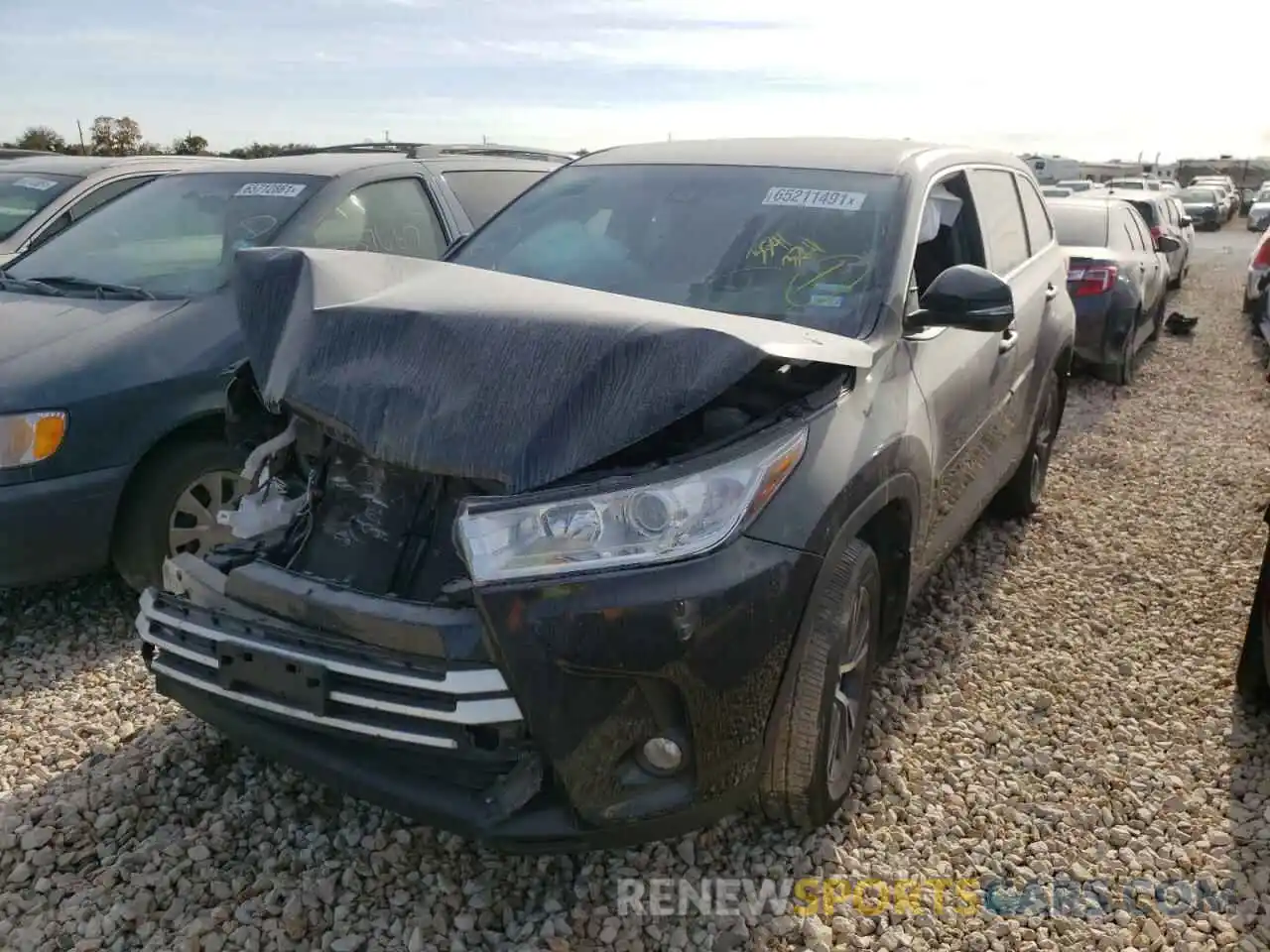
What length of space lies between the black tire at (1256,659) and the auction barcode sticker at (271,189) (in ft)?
13.7

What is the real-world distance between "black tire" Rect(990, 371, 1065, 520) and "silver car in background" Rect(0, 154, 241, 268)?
5.47 metres

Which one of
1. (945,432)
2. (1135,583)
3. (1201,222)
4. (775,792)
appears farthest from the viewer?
(1201,222)

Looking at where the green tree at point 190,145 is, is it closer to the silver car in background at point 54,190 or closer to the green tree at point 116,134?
the green tree at point 116,134

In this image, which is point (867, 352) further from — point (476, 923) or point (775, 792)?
point (476, 923)

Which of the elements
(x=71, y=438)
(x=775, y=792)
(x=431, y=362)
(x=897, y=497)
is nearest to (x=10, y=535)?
(x=71, y=438)

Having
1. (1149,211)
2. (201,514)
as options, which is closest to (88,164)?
(201,514)

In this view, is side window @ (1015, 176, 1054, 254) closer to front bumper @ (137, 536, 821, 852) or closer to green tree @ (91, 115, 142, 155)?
front bumper @ (137, 536, 821, 852)

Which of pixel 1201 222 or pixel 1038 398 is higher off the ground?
pixel 1038 398

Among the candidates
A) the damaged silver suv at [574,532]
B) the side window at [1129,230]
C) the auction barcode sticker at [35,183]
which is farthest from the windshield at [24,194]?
the side window at [1129,230]

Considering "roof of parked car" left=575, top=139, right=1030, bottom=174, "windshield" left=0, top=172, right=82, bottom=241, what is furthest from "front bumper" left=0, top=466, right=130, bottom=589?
"windshield" left=0, top=172, right=82, bottom=241

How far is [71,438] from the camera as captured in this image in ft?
11.4

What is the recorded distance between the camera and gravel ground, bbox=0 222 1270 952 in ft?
8.27

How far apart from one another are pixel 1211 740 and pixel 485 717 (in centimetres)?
258

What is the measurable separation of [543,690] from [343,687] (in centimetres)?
48
